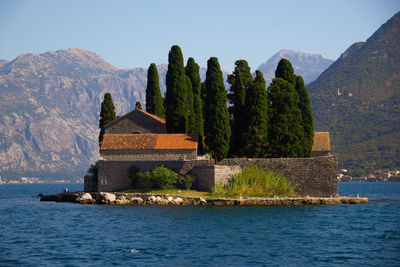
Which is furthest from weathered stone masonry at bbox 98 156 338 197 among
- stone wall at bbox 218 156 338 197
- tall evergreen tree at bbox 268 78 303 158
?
tall evergreen tree at bbox 268 78 303 158

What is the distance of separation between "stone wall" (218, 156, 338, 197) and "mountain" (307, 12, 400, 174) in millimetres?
110566

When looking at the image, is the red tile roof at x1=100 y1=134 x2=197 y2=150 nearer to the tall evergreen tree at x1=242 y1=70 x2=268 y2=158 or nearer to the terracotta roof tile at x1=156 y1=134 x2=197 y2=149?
the terracotta roof tile at x1=156 y1=134 x2=197 y2=149

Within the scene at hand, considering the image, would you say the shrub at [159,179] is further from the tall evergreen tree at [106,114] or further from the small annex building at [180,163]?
the tall evergreen tree at [106,114]

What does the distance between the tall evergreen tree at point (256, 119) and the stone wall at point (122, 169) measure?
20.5ft

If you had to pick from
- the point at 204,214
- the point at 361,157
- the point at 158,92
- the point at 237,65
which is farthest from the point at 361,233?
the point at 361,157

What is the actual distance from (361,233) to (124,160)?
27.7m

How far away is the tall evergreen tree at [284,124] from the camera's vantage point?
56656mm

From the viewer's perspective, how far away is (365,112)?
177375 mm

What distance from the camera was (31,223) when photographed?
41.7 m

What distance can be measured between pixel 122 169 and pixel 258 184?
44.4 ft

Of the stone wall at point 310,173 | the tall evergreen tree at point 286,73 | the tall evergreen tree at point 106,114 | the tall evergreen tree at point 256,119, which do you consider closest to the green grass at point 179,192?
the stone wall at point 310,173

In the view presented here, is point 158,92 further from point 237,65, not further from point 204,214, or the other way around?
point 204,214

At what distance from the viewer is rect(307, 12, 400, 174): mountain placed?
162875mm

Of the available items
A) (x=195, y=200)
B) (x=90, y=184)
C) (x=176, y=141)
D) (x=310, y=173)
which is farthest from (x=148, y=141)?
(x=310, y=173)
